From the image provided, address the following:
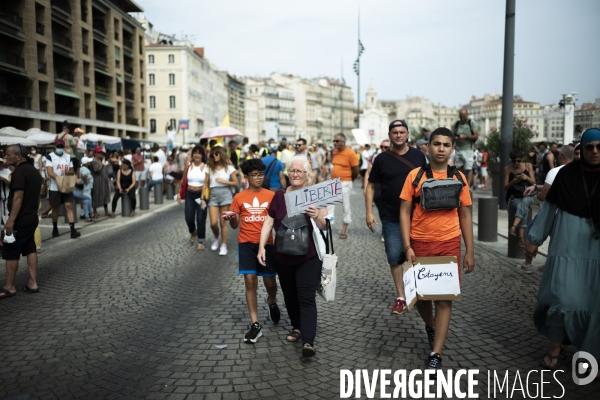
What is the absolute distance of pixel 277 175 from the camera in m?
11.8

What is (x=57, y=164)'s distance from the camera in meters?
12.4

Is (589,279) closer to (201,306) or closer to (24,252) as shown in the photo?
(201,306)

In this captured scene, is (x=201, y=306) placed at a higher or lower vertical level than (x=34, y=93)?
lower

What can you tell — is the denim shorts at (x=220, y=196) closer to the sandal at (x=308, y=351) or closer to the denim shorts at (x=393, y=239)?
the denim shorts at (x=393, y=239)

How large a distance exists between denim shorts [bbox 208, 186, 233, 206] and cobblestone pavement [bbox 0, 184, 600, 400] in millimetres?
1637

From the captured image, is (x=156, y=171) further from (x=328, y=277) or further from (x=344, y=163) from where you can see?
(x=328, y=277)

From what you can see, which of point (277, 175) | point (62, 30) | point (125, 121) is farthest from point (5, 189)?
point (125, 121)

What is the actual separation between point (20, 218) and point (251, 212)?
3318 millimetres

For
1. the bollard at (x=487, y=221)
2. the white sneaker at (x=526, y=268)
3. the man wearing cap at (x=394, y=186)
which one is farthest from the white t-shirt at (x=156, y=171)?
the man wearing cap at (x=394, y=186)

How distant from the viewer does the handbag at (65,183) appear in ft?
Result: 38.9

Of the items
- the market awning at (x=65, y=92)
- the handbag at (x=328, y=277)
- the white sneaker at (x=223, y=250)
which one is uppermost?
the market awning at (x=65, y=92)

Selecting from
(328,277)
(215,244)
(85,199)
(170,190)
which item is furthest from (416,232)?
(170,190)

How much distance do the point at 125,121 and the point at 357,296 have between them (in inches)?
2234

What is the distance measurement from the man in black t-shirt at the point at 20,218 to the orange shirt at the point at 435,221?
4876mm
